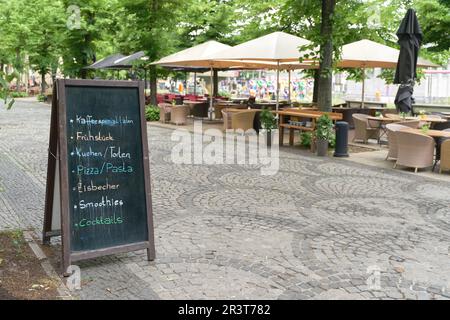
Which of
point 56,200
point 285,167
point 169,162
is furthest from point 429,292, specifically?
point 169,162

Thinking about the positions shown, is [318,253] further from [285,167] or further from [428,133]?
[428,133]

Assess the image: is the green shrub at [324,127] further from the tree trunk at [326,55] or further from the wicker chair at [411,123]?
the wicker chair at [411,123]

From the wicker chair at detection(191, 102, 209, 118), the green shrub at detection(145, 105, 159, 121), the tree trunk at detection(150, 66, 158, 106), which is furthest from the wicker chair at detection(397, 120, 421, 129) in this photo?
the tree trunk at detection(150, 66, 158, 106)

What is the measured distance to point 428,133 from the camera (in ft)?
31.7

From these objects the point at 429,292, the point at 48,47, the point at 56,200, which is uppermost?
the point at 48,47

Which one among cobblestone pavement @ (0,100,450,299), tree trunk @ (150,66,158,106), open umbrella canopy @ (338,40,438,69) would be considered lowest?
cobblestone pavement @ (0,100,450,299)

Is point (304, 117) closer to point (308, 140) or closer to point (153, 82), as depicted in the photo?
point (308, 140)

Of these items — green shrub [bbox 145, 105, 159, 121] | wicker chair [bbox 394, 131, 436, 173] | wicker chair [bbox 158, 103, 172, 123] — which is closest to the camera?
wicker chair [bbox 394, 131, 436, 173]

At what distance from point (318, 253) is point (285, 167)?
504 cm

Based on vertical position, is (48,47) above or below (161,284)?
above

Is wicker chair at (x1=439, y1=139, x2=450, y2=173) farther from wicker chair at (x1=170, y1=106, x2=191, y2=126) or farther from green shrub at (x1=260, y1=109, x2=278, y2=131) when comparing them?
wicker chair at (x1=170, y1=106, x2=191, y2=126)

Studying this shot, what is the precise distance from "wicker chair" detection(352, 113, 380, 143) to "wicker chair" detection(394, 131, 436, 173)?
372 cm

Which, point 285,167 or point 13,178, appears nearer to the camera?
point 13,178

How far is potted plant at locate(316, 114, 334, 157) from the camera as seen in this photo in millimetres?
11438
